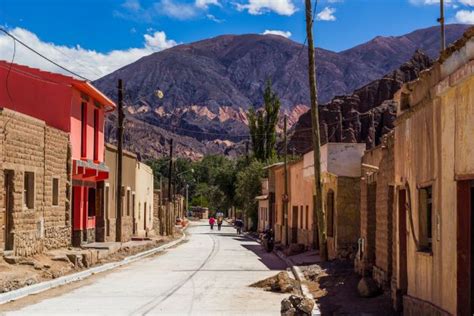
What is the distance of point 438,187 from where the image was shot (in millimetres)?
11570

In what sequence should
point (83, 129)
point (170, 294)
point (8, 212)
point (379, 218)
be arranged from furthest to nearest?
point (83, 129), point (8, 212), point (379, 218), point (170, 294)

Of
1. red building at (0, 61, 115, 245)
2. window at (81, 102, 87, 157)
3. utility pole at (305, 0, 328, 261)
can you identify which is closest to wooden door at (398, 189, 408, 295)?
utility pole at (305, 0, 328, 261)

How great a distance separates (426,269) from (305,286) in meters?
9.66

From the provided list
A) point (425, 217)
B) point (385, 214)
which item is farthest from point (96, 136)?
point (425, 217)

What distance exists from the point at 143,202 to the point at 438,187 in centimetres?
4886

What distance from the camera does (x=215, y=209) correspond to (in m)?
150

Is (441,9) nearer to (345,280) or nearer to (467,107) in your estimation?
(467,107)

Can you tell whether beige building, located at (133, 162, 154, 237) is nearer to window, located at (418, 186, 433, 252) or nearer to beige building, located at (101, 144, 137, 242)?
beige building, located at (101, 144, 137, 242)

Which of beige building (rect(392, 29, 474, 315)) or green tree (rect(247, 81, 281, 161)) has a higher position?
green tree (rect(247, 81, 281, 161))

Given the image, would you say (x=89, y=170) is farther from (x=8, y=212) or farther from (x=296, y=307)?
(x=296, y=307)

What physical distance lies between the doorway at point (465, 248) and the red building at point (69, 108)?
77.1ft

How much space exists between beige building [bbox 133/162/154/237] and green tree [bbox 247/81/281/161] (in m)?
16.7

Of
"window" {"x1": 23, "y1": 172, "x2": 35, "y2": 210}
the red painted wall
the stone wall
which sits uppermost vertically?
the red painted wall

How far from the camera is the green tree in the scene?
3034 inches
